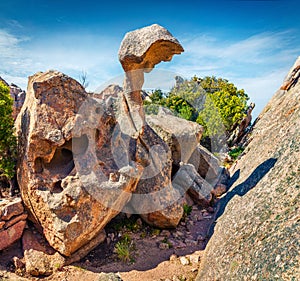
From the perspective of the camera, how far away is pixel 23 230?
751 centimetres

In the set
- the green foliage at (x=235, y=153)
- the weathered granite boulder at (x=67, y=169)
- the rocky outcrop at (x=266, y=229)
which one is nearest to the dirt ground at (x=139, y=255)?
the weathered granite boulder at (x=67, y=169)

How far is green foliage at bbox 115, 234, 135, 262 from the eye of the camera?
23.5ft

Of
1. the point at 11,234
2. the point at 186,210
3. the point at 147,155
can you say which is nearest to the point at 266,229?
the point at 147,155

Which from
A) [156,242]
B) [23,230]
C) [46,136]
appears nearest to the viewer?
[46,136]

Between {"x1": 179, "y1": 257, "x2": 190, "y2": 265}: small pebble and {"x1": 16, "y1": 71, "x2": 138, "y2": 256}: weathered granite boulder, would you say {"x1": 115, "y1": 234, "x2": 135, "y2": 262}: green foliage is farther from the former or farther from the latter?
{"x1": 179, "y1": 257, "x2": 190, "y2": 265}: small pebble

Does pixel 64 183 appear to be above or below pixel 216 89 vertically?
below

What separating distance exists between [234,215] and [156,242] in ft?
8.71

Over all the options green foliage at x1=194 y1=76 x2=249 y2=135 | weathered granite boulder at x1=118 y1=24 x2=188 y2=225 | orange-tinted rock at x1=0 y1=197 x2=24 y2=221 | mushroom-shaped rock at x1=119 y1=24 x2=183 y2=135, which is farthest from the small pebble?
green foliage at x1=194 y1=76 x2=249 y2=135

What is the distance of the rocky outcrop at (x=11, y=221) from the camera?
6949mm

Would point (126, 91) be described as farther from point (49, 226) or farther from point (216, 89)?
point (216, 89)

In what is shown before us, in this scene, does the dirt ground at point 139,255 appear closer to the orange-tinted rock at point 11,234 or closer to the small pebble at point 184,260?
the small pebble at point 184,260

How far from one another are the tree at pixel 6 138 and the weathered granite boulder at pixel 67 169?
355mm

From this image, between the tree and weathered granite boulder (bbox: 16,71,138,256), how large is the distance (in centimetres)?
36

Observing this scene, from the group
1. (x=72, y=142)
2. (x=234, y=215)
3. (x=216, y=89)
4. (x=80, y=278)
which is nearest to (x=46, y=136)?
(x=72, y=142)
